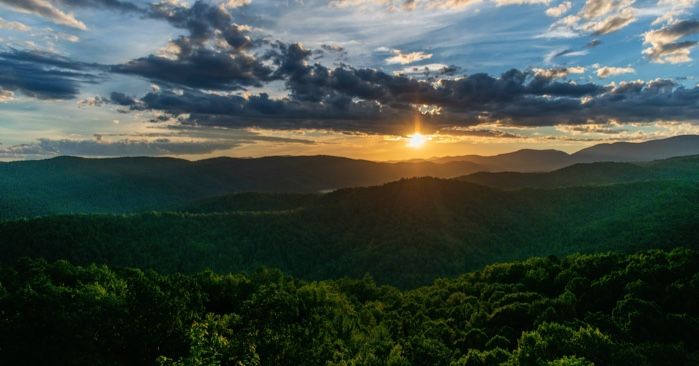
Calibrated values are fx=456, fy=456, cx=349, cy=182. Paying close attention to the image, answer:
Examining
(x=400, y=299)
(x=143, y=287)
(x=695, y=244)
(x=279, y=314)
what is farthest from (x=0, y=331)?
(x=695, y=244)

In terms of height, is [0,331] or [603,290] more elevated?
[0,331]

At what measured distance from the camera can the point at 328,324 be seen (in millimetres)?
64625

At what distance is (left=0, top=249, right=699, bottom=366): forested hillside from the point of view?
3938 cm

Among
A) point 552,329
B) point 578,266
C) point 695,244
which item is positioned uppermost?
point 552,329

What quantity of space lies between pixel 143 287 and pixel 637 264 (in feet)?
235

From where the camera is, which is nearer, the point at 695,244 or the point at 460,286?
the point at 460,286

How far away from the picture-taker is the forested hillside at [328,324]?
39.4 metres

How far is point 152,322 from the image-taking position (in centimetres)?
4475

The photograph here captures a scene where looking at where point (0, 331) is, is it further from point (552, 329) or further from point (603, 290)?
point (603, 290)

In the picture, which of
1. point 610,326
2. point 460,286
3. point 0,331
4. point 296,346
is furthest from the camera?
point 460,286

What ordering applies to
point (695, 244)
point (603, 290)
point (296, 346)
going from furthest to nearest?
point (695, 244), point (603, 290), point (296, 346)

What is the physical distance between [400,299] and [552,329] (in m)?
66.5

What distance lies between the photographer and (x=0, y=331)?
141 feet

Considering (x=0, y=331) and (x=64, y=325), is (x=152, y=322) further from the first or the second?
(x=0, y=331)
